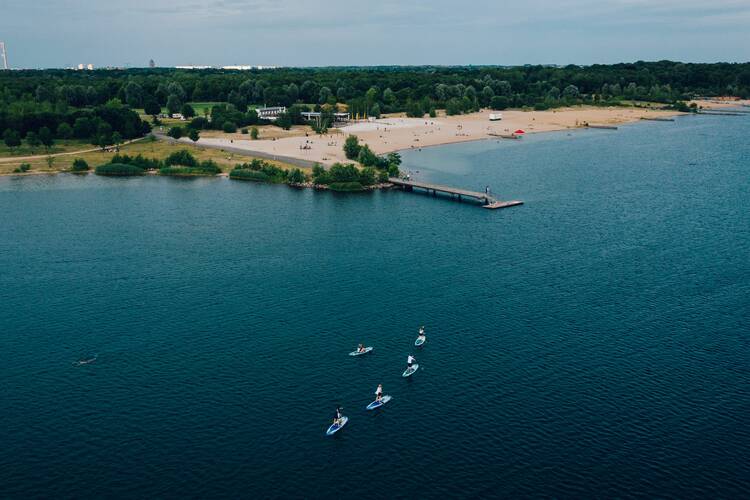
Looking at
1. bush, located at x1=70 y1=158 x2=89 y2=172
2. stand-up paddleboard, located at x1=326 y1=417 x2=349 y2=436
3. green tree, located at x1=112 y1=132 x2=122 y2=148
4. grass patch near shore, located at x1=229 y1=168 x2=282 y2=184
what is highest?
green tree, located at x1=112 y1=132 x2=122 y2=148

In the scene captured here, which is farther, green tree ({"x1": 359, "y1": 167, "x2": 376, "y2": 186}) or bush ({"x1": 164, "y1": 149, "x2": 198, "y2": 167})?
bush ({"x1": 164, "y1": 149, "x2": 198, "y2": 167})

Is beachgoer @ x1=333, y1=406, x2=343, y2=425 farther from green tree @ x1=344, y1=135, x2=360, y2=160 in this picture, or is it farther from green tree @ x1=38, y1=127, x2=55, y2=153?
green tree @ x1=38, y1=127, x2=55, y2=153

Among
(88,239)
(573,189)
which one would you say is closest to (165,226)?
(88,239)

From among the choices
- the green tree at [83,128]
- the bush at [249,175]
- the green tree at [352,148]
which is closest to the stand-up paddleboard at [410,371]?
the bush at [249,175]

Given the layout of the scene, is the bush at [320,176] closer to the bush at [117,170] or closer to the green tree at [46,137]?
the bush at [117,170]

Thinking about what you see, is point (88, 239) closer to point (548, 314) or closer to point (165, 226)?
point (165, 226)

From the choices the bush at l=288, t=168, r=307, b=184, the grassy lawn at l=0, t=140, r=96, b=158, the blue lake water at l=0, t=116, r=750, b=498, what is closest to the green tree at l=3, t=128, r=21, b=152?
the grassy lawn at l=0, t=140, r=96, b=158

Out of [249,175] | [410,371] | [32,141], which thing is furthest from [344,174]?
[32,141]
